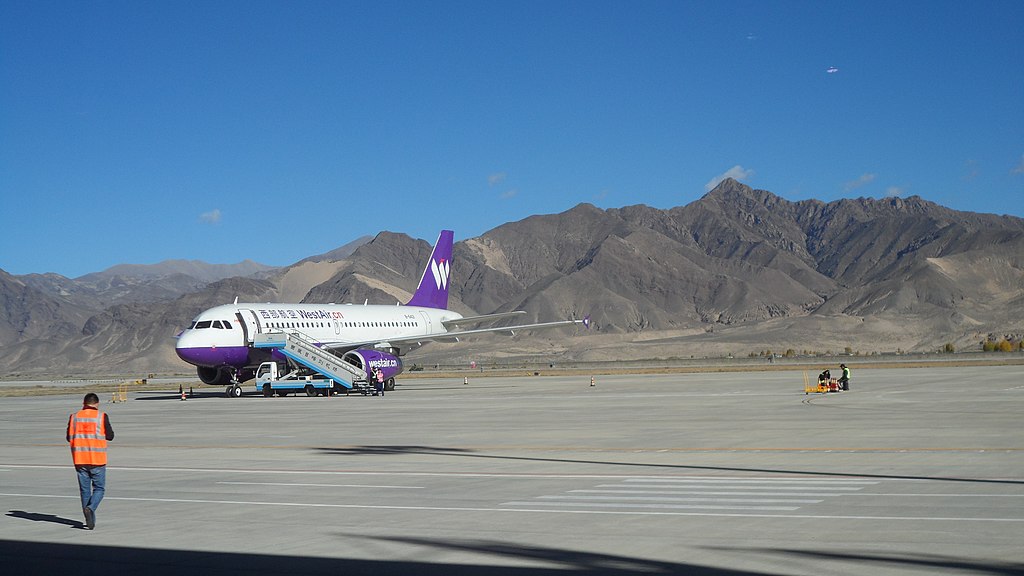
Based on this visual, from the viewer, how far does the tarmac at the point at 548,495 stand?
10.7 m

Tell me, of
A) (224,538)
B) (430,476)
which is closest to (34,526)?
(224,538)

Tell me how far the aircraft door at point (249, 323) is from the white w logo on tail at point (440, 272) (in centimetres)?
2180

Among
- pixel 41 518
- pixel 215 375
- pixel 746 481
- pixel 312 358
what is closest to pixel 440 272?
pixel 312 358

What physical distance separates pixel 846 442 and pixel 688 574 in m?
13.7

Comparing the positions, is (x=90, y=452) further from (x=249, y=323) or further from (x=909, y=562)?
(x=249, y=323)

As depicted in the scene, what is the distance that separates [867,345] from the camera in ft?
450

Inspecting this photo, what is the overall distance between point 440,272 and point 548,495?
195ft

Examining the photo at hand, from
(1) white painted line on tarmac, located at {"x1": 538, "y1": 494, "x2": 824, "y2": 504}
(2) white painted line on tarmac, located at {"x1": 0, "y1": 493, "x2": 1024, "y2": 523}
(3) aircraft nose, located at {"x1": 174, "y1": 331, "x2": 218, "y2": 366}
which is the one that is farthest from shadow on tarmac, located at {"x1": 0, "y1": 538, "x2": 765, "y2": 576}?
(3) aircraft nose, located at {"x1": 174, "y1": 331, "x2": 218, "y2": 366}

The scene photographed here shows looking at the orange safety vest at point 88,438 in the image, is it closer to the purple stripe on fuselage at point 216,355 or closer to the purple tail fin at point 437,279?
the purple stripe on fuselage at point 216,355

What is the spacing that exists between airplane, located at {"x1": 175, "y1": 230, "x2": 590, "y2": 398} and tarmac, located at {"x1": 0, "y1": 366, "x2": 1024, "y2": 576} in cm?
1883

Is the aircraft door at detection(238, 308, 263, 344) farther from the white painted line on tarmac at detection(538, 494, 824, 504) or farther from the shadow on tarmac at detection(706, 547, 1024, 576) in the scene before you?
the shadow on tarmac at detection(706, 547, 1024, 576)

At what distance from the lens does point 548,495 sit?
15.5 metres

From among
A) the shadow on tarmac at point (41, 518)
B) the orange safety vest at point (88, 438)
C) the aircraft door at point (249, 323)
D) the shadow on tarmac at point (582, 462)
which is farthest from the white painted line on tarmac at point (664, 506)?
the aircraft door at point (249, 323)

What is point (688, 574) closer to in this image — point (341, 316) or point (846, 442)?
point (846, 442)
